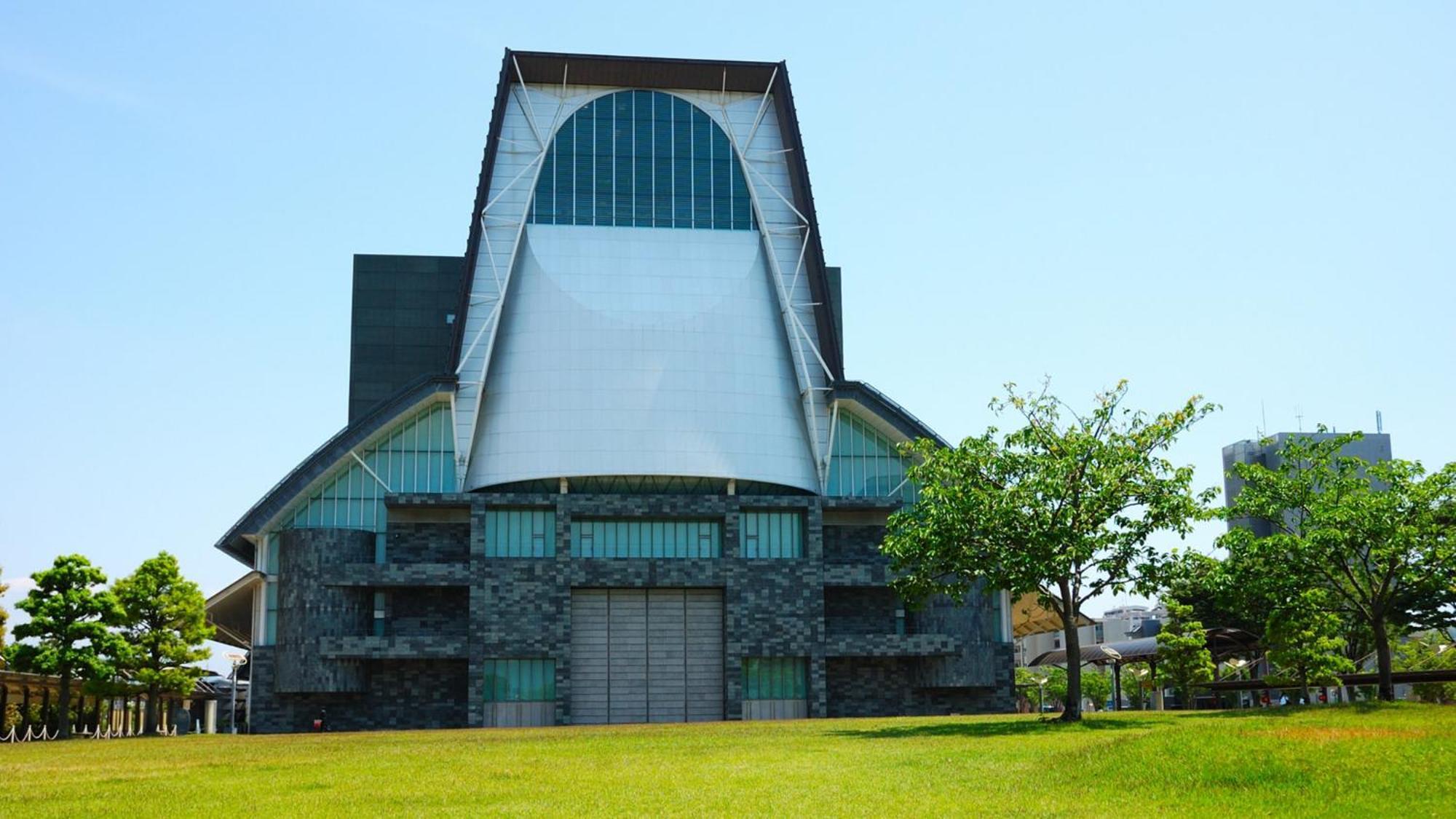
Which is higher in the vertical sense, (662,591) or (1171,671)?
(662,591)

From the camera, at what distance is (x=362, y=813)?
68.1 ft

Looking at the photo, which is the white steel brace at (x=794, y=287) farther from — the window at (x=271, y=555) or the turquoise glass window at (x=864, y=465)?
the window at (x=271, y=555)

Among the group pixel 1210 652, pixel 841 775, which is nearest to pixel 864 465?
pixel 1210 652

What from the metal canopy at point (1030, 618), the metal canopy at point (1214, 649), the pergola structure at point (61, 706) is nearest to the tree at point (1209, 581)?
the metal canopy at point (1214, 649)

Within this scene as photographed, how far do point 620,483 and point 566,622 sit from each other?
756 cm

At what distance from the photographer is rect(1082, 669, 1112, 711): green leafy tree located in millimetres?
118875

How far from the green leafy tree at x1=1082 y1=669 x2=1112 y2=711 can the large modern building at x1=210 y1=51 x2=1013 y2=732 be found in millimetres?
49840

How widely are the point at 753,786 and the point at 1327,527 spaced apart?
28153 mm

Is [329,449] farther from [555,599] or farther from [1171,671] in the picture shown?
[1171,671]

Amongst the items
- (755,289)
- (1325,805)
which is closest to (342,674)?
(755,289)

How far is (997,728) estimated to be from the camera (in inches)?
1640

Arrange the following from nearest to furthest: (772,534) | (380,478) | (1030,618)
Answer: (772,534), (380,478), (1030,618)

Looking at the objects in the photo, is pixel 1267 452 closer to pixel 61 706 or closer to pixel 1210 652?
pixel 1210 652

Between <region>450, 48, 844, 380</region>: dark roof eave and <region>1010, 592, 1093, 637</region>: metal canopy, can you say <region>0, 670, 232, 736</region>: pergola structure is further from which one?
<region>1010, 592, 1093, 637</region>: metal canopy
